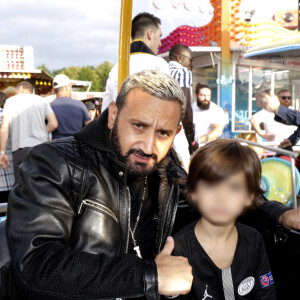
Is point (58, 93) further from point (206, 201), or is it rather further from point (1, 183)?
point (206, 201)

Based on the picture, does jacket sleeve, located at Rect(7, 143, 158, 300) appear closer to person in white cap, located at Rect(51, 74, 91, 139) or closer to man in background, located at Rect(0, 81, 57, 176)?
man in background, located at Rect(0, 81, 57, 176)

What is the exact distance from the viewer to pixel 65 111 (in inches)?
207

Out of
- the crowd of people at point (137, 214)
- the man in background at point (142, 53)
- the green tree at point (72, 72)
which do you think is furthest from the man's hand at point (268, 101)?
the green tree at point (72, 72)

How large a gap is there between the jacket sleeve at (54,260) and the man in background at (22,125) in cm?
360

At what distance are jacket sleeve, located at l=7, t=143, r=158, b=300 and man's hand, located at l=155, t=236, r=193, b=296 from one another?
3 cm

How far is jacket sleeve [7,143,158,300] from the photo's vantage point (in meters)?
1.22

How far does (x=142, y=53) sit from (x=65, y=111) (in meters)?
2.15

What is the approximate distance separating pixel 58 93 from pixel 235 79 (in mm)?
7591

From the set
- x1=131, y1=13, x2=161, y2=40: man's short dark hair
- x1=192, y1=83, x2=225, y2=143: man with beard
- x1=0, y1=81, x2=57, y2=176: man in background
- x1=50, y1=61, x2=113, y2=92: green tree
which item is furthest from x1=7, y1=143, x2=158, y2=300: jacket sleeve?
x1=50, y1=61, x2=113, y2=92: green tree

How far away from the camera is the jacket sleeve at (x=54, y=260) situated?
1221 millimetres

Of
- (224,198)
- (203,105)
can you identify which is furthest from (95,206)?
(203,105)

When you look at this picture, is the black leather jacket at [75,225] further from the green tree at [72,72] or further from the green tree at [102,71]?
the green tree at [72,72]

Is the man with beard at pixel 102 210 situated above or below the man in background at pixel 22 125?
below

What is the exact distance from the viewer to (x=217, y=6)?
11352mm
